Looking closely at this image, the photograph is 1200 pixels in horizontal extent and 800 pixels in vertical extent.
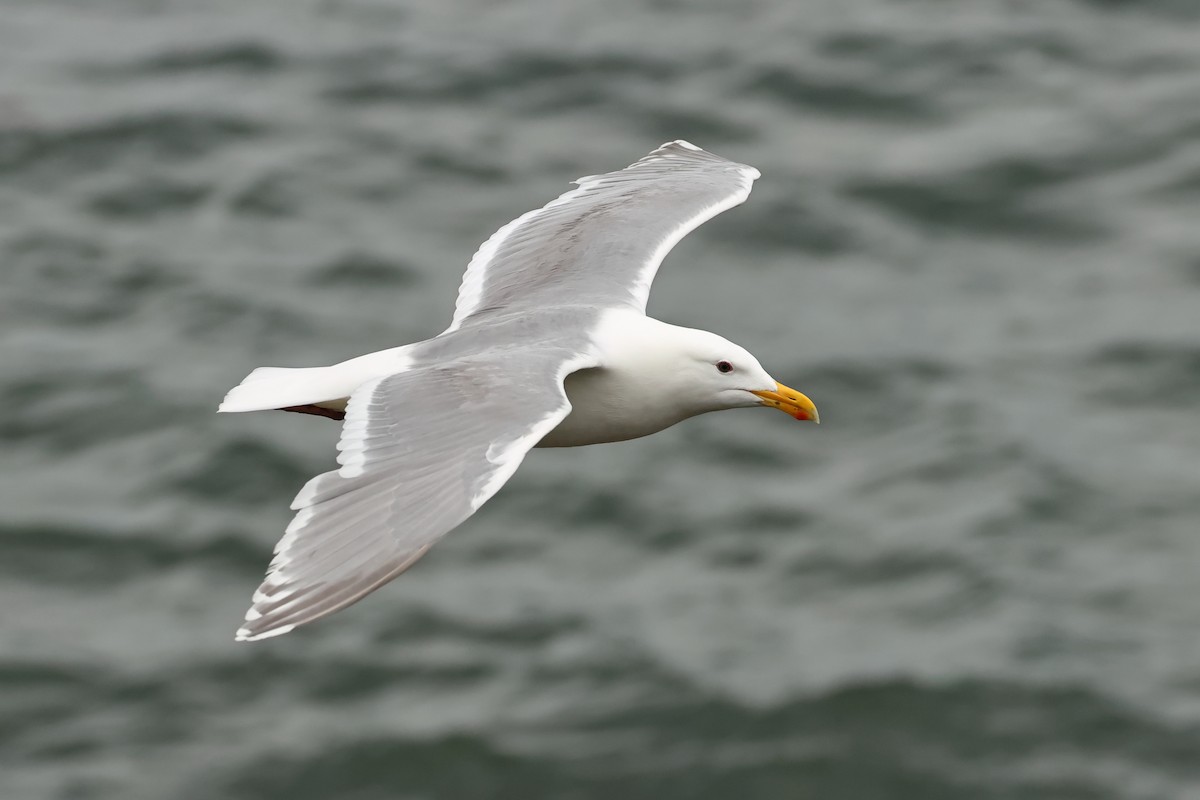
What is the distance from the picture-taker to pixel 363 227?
62.4 ft

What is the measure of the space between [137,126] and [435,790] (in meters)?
8.60

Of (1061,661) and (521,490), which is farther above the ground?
(521,490)

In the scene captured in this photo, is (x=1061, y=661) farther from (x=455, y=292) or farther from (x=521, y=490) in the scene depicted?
(x=455, y=292)

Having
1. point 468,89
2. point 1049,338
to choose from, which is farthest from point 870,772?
point 468,89

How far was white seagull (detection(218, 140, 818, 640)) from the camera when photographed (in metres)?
6.77

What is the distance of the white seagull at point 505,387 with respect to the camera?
266 inches

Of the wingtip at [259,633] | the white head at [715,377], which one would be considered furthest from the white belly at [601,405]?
the wingtip at [259,633]

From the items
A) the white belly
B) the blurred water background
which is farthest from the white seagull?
the blurred water background

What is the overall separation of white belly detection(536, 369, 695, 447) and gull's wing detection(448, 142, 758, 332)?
608 mm

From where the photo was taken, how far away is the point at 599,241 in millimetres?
9664

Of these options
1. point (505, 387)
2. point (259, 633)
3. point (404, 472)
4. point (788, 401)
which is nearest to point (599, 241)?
point (788, 401)

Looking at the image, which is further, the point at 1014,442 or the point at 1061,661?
the point at 1014,442

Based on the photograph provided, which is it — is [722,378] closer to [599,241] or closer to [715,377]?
[715,377]

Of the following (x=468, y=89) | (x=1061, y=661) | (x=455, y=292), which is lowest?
(x=1061, y=661)
